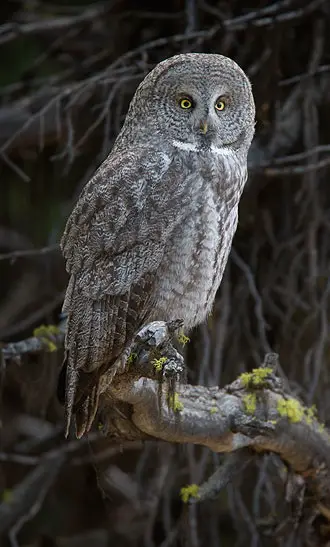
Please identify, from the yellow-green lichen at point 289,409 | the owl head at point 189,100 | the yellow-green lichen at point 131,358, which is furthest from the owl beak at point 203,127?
the yellow-green lichen at point 289,409

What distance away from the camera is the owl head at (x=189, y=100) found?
2.07 m

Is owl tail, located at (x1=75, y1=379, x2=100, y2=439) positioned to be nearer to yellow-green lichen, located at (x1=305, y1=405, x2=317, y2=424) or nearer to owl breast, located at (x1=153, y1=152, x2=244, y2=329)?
owl breast, located at (x1=153, y1=152, x2=244, y2=329)

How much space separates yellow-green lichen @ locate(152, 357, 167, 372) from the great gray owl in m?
0.20

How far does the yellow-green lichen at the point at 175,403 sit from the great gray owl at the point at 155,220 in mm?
158

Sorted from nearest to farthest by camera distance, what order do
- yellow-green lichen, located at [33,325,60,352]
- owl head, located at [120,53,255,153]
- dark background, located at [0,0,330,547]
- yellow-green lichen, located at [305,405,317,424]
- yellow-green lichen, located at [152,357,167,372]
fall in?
1. yellow-green lichen, located at [152,357,167,372]
2. owl head, located at [120,53,255,153]
3. yellow-green lichen, located at [305,405,317,424]
4. yellow-green lichen, located at [33,325,60,352]
5. dark background, located at [0,0,330,547]

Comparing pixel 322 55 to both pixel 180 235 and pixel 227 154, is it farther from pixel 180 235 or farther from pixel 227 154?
pixel 180 235

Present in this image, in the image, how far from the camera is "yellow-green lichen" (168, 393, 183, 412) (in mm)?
2046

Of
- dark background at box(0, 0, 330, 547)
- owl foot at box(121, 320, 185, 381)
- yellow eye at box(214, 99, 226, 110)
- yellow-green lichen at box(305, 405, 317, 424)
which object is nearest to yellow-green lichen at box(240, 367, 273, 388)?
yellow-green lichen at box(305, 405, 317, 424)

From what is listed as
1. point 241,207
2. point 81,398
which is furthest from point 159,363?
point 241,207

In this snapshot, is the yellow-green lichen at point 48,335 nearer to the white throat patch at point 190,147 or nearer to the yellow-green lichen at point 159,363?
the white throat patch at point 190,147

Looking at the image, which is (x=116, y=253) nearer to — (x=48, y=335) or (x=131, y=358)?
(x=131, y=358)

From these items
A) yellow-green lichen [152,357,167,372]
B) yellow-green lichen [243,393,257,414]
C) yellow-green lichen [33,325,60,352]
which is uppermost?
yellow-green lichen [33,325,60,352]

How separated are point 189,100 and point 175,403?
617mm

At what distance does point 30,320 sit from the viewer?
2957 mm
